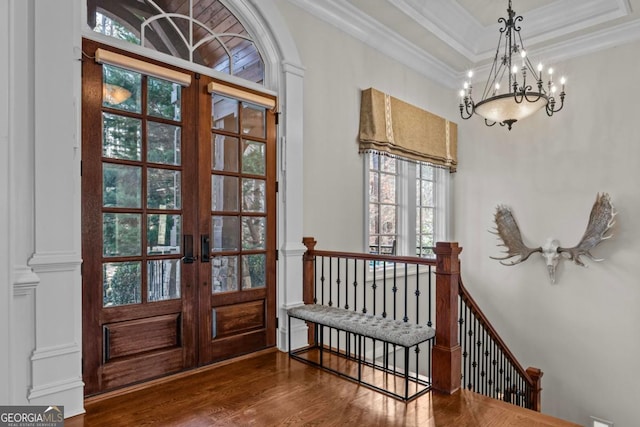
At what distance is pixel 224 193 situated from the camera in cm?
299

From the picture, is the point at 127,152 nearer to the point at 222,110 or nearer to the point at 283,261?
the point at 222,110

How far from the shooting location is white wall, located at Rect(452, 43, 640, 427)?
13.1ft

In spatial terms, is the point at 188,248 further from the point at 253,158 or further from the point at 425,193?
the point at 425,193

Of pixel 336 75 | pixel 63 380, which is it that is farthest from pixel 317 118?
pixel 63 380

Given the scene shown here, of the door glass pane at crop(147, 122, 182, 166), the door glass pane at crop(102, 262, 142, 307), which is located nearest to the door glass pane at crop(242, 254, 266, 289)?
the door glass pane at crop(102, 262, 142, 307)

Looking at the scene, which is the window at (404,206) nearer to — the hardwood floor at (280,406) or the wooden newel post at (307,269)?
the wooden newel post at (307,269)

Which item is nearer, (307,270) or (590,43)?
(307,270)

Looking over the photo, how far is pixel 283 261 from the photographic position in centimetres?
330

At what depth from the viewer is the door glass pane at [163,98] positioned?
2627 millimetres

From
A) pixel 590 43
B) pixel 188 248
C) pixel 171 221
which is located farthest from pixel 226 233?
pixel 590 43

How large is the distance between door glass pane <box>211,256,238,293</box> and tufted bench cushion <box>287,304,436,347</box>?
20.4 inches

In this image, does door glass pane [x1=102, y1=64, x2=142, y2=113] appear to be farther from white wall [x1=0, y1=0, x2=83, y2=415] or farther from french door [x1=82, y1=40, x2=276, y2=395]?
white wall [x1=0, y1=0, x2=83, y2=415]

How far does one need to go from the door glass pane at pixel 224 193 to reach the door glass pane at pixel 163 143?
328 mm

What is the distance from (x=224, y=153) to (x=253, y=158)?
0.87ft
